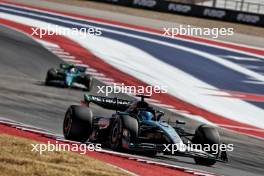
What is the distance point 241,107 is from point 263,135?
9.83 ft

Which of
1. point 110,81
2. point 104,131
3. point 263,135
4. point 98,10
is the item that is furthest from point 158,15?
point 104,131

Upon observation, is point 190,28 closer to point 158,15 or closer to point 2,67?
point 158,15

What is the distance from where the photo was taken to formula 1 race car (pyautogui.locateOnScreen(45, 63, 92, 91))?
23172 mm

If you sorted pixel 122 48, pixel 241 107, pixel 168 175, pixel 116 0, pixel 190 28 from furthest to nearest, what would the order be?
pixel 116 0 → pixel 190 28 → pixel 122 48 → pixel 241 107 → pixel 168 175

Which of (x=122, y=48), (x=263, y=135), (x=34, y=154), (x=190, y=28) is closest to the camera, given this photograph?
(x=34, y=154)

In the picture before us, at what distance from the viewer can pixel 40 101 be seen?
66.8 ft

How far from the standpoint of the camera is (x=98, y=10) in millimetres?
43500
